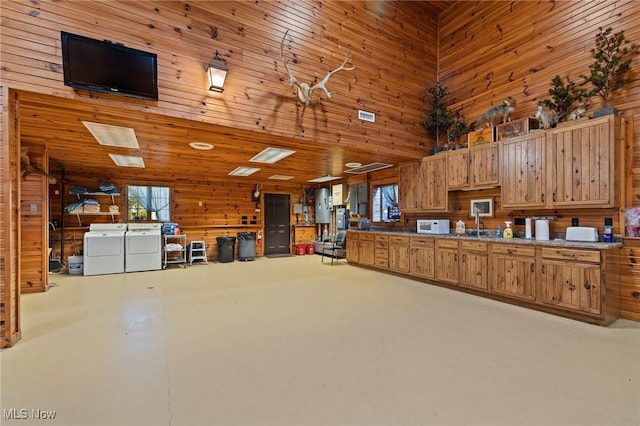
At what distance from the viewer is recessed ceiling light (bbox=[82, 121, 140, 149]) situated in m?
3.69

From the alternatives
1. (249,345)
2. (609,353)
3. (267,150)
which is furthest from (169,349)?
(609,353)

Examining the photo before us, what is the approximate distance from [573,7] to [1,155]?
296 inches

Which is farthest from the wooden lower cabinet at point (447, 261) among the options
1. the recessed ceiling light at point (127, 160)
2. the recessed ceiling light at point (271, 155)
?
the recessed ceiling light at point (127, 160)

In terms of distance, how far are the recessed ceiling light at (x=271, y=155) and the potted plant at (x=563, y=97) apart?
4.13 m

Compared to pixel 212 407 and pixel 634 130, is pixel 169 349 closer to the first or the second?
pixel 212 407

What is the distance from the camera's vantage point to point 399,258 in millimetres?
5898

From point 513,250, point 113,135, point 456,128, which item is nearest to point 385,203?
point 456,128

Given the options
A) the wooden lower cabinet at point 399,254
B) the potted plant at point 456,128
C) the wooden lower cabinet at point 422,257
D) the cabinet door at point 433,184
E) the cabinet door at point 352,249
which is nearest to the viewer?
the wooden lower cabinet at point 422,257

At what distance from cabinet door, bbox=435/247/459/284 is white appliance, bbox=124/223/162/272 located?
6.11m

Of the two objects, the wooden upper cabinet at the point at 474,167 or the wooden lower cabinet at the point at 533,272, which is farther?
the wooden upper cabinet at the point at 474,167

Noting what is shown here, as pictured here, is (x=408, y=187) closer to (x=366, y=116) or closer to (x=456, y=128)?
(x=456, y=128)

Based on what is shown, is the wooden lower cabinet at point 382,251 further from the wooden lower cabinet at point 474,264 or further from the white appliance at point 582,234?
the white appliance at point 582,234

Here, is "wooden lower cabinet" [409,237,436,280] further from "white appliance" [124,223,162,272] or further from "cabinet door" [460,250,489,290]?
"white appliance" [124,223,162,272]

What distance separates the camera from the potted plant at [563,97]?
13.4 feet
